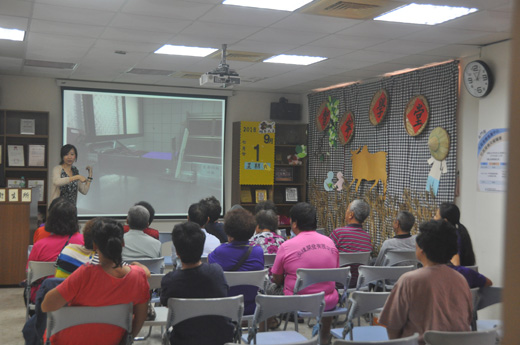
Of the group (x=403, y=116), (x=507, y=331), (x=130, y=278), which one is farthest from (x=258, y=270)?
(x=403, y=116)

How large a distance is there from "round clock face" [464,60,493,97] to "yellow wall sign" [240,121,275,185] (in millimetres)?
4066

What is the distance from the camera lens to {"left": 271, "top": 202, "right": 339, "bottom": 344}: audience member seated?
4.04 m

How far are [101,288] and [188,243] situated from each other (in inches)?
19.4

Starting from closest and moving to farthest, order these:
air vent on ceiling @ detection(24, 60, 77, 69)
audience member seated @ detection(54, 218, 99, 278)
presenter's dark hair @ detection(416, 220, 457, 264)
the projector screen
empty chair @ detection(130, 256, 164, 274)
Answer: presenter's dark hair @ detection(416, 220, 457, 264) < audience member seated @ detection(54, 218, 99, 278) < empty chair @ detection(130, 256, 164, 274) < air vent on ceiling @ detection(24, 60, 77, 69) < the projector screen

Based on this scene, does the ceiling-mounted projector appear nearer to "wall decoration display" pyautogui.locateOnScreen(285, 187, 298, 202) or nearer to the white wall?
the white wall

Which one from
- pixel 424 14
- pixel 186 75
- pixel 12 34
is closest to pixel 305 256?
pixel 424 14

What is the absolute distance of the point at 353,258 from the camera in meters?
4.66

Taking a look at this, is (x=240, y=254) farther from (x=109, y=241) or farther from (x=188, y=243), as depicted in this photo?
(x=109, y=241)

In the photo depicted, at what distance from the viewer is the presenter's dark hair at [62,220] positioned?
148 inches

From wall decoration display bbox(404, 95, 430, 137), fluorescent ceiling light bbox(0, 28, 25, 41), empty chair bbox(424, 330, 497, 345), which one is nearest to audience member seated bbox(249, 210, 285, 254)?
empty chair bbox(424, 330, 497, 345)

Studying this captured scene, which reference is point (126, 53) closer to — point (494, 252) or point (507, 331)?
point (494, 252)

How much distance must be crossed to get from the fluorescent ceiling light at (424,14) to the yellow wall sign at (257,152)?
481 cm

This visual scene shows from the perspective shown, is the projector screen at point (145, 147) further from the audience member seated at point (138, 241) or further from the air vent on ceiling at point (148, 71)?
the audience member seated at point (138, 241)

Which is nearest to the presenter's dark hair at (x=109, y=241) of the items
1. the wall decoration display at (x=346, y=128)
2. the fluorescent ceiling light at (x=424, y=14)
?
the fluorescent ceiling light at (x=424, y=14)
